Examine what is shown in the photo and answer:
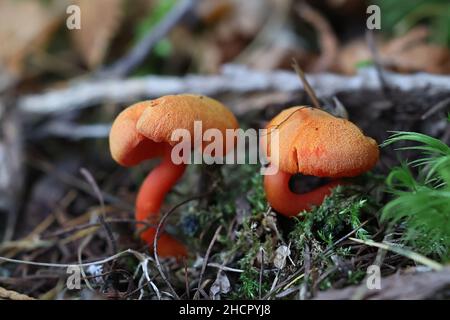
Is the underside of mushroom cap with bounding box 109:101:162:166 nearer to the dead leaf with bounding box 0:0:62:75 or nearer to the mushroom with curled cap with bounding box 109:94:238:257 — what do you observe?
the mushroom with curled cap with bounding box 109:94:238:257

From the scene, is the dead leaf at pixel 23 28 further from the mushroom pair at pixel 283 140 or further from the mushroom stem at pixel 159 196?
the mushroom pair at pixel 283 140

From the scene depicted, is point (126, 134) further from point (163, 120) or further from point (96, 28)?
point (96, 28)

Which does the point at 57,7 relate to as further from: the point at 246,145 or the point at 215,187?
the point at 215,187

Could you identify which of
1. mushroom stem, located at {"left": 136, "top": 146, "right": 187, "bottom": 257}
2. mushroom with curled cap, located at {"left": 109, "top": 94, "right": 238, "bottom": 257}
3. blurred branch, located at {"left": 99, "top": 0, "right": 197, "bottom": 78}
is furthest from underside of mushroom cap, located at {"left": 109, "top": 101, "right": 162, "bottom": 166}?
blurred branch, located at {"left": 99, "top": 0, "right": 197, "bottom": 78}

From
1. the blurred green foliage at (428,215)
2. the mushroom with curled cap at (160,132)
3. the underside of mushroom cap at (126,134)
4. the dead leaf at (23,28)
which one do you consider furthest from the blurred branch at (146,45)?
the blurred green foliage at (428,215)

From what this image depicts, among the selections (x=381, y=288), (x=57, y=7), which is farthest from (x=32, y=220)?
(x=57, y=7)

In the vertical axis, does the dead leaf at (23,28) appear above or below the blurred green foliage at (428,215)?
above

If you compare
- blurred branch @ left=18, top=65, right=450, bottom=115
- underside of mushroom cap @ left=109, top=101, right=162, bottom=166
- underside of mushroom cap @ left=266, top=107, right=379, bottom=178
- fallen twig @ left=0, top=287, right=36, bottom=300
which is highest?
blurred branch @ left=18, top=65, right=450, bottom=115
